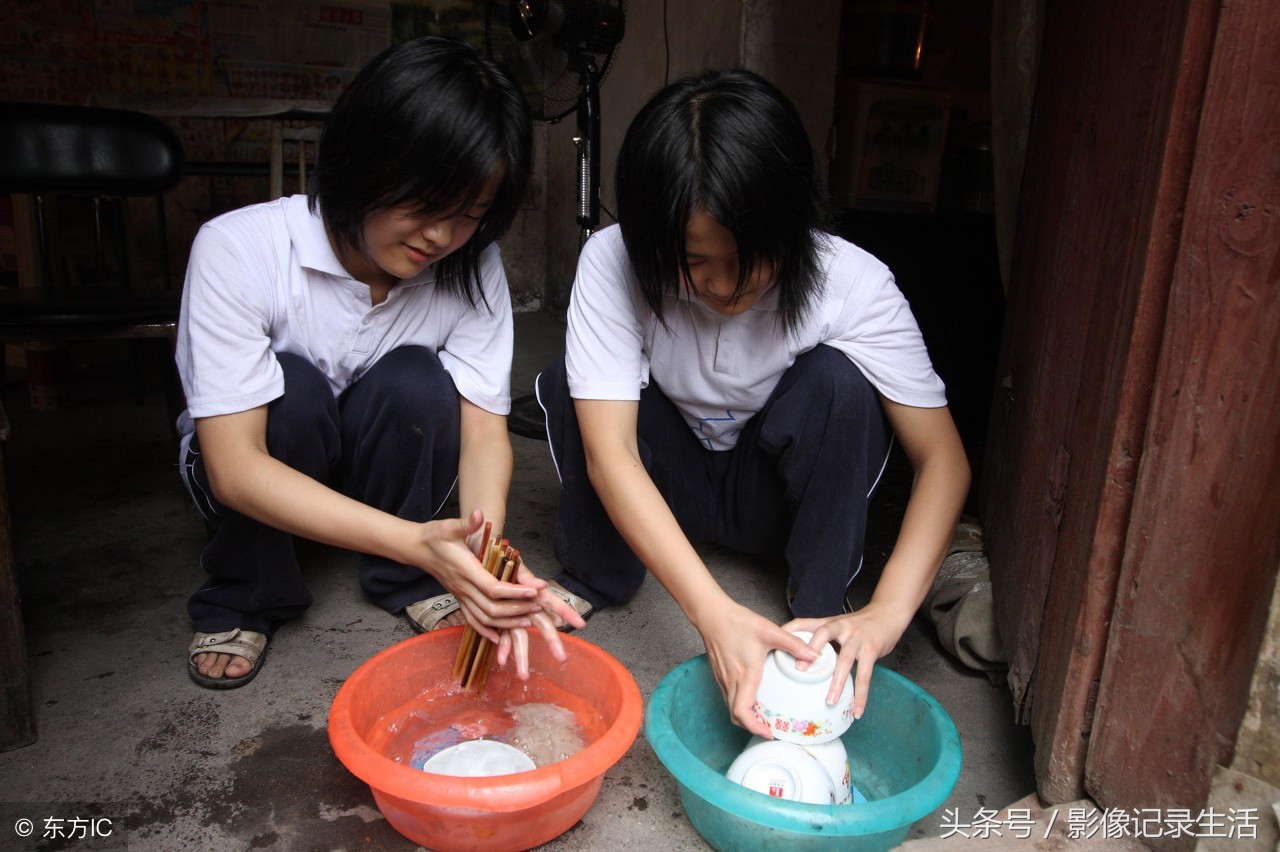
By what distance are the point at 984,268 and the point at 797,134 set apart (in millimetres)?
2175

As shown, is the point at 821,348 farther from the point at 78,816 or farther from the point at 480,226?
the point at 78,816

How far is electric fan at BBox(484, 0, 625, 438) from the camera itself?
2.50 meters

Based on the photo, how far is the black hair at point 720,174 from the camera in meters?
1.09

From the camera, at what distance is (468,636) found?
1271 mm

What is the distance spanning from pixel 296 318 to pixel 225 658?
58 cm

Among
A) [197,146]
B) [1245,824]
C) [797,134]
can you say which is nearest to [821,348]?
[797,134]

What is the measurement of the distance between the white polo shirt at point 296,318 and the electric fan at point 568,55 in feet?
3.79

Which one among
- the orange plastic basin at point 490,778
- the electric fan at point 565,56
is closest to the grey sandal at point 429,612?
the orange plastic basin at point 490,778

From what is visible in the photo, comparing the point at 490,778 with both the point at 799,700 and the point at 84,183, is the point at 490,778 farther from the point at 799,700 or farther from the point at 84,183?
the point at 84,183

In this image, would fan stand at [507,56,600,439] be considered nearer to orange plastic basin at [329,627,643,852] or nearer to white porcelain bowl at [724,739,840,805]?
orange plastic basin at [329,627,643,852]

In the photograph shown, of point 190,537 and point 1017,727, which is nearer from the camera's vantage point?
point 1017,727

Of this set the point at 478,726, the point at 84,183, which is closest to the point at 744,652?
the point at 478,726

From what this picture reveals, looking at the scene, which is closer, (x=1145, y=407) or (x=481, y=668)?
(x=1145, y=407)

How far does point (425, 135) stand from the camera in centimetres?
117
